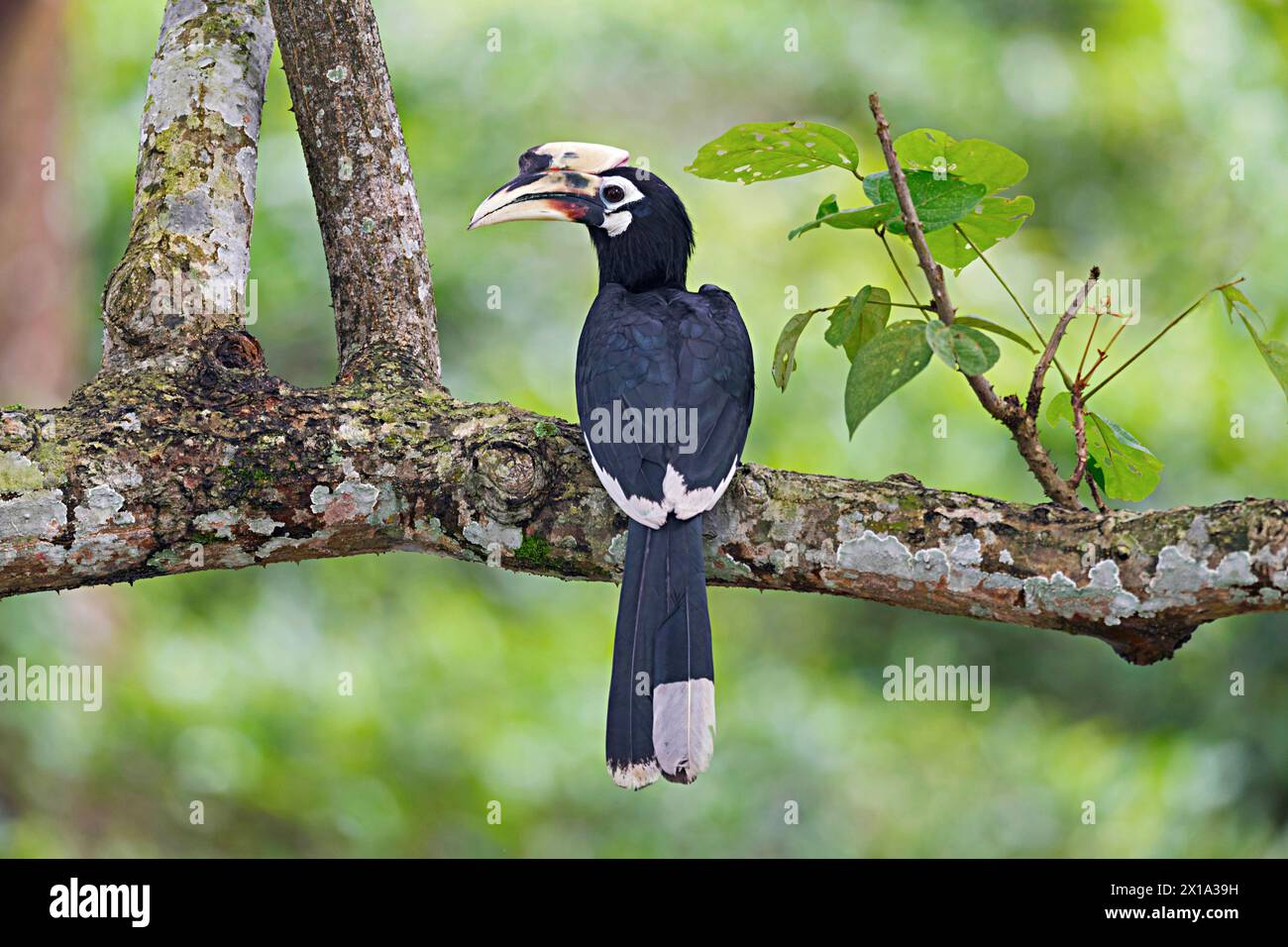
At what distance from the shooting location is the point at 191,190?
1.88m

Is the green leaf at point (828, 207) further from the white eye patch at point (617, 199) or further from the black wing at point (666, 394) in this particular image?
the white eye patch at point (617, 199)

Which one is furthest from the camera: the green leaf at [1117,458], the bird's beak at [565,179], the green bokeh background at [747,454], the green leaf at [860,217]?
the green bokeh background at [747,454]

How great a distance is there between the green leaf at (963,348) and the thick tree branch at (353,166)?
2.64ft

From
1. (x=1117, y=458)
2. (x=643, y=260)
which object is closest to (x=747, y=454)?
(x=643, y=260)

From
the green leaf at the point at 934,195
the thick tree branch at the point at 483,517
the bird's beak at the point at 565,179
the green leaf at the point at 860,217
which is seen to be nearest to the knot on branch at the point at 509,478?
the thick tree branch at the point at 483,517

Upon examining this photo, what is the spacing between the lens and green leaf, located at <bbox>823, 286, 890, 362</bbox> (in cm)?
165

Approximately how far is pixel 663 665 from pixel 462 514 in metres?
0.32

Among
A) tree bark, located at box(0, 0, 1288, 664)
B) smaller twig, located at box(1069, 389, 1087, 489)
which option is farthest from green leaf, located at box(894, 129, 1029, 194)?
tree bark, located at box(0, 0, 1288, 664)

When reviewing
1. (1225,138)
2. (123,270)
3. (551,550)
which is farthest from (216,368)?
(1225,138)

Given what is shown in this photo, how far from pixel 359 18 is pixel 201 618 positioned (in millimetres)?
3204

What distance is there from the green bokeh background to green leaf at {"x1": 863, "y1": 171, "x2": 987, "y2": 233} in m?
2.95

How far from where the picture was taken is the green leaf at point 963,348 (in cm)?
143

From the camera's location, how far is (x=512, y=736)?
454cm

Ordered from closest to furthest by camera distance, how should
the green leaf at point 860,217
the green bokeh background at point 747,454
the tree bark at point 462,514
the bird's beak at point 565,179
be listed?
the tree bark at point 462,514 → the green leaf at point 860,217 → the bird's beak at point 565,179 → the green bokeh background at point 747,454
